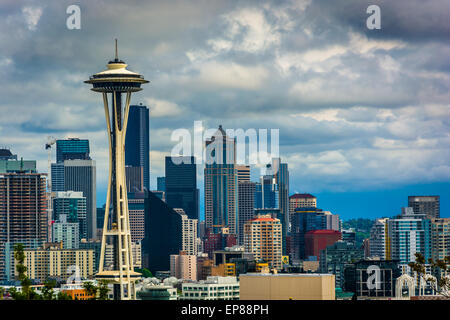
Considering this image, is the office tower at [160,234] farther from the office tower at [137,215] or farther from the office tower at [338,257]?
the office tower at [338,257]

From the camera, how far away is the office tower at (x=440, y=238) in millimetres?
135125

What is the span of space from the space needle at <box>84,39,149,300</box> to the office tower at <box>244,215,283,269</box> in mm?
36775

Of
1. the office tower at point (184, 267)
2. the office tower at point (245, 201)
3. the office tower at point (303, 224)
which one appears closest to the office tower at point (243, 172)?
the office tower at point (245, 201)

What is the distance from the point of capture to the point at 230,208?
187 m

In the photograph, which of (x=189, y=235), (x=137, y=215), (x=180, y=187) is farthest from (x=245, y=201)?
(x=137, y=215)

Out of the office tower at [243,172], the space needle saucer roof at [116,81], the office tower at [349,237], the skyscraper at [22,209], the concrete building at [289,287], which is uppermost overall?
the space needle saucer roof at [116,81]

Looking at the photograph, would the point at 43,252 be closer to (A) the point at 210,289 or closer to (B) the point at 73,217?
(B) the point at 73,217

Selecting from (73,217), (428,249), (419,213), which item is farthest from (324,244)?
(73,217)

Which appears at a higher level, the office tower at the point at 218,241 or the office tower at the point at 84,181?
the office tower at the point at 84,181

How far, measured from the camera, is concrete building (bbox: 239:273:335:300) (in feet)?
106

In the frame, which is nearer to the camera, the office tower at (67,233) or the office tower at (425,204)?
the office tower at (67,233)

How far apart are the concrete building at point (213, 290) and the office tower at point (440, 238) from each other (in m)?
58.3

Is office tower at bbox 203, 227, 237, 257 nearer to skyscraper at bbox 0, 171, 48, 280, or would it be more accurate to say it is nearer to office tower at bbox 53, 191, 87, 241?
office tower at bbox 53, 191, 87, 241

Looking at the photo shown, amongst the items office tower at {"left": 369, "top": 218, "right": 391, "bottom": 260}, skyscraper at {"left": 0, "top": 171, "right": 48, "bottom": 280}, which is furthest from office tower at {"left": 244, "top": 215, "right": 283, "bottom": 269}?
skyscraper at {"left": 0, "top": 171, "right": 48, "bottom": 280}
